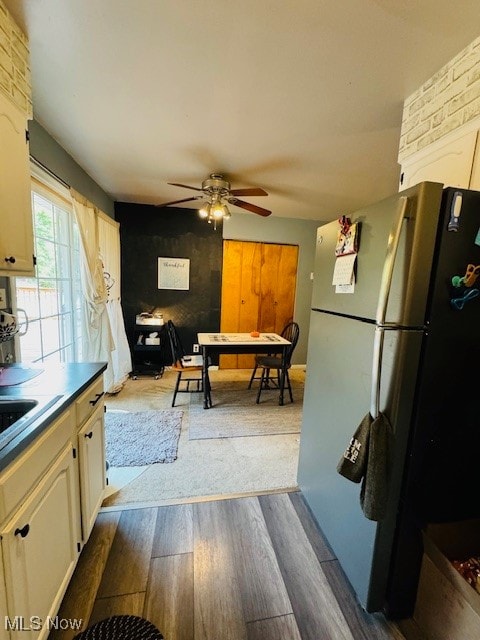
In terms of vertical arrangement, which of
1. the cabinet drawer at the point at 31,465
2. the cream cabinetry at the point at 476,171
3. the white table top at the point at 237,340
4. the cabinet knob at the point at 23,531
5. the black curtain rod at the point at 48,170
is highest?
the black curtain rod at the point at 48,170

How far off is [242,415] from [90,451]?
1.80 metres

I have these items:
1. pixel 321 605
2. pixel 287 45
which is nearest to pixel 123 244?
pixel 287 45

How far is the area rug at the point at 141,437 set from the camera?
2.19m

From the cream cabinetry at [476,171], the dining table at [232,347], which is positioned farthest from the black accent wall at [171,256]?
the cream cabinetry at [476,171]

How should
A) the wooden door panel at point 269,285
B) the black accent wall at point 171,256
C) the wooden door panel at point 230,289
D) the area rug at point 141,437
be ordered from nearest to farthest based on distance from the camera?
the area rug at point 141,437
the black accent wall at point 171,256
the wooden door panel at point 230,289
the wooden door panel at point 269,285

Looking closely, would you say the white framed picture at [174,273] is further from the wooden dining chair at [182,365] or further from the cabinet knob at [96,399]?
the cabinet knob at [96,399]

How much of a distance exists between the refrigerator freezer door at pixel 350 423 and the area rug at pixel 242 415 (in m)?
0.96

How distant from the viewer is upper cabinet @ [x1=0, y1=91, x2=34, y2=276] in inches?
49.0

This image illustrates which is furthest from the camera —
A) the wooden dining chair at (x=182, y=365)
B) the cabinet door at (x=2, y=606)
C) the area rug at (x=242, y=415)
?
the wooden dining chair at (x=182, y=365)

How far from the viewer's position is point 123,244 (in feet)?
13.4

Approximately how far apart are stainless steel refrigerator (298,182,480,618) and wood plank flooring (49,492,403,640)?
150 mm

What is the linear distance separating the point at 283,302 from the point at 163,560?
3753mm

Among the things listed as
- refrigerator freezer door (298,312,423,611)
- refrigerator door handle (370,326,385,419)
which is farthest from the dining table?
refrigerator door handle (370,326,385,419)

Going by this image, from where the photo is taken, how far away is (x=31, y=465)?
2.86ft
